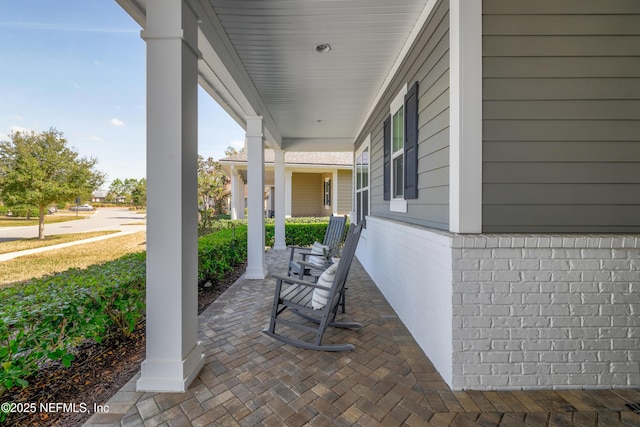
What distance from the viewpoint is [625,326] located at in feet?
6.11

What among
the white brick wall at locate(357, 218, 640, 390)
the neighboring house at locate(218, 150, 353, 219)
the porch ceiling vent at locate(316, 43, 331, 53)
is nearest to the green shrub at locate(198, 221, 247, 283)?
the porch ceiling vent at locate(316, 43, 331, 53)

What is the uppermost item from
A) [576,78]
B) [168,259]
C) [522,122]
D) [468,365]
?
[576,78]

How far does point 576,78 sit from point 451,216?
127 cm

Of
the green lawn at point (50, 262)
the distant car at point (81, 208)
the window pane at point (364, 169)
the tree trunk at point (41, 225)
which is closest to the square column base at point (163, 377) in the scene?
the green lawn at point (50, 262)

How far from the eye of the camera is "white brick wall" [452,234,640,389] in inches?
72.7

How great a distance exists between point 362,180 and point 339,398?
5324 mm

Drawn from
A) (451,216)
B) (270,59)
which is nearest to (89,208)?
(270,59)

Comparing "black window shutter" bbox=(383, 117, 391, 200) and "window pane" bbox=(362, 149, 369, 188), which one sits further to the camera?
"window pane" bbox=(362, 149, 369, 188)

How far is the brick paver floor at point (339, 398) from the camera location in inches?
62.5

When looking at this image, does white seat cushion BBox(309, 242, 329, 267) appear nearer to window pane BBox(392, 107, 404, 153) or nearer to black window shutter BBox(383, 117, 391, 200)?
black window shutter BBox(383, 117, 391, 200)

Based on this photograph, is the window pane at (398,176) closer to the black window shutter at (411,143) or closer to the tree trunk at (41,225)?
the black window shutter at (411,143)

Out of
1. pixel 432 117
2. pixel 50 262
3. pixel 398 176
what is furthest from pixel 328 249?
pixel 50 262

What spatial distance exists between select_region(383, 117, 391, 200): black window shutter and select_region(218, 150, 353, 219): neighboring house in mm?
6617

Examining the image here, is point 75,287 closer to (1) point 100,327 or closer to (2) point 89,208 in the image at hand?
(1) point 100,327
